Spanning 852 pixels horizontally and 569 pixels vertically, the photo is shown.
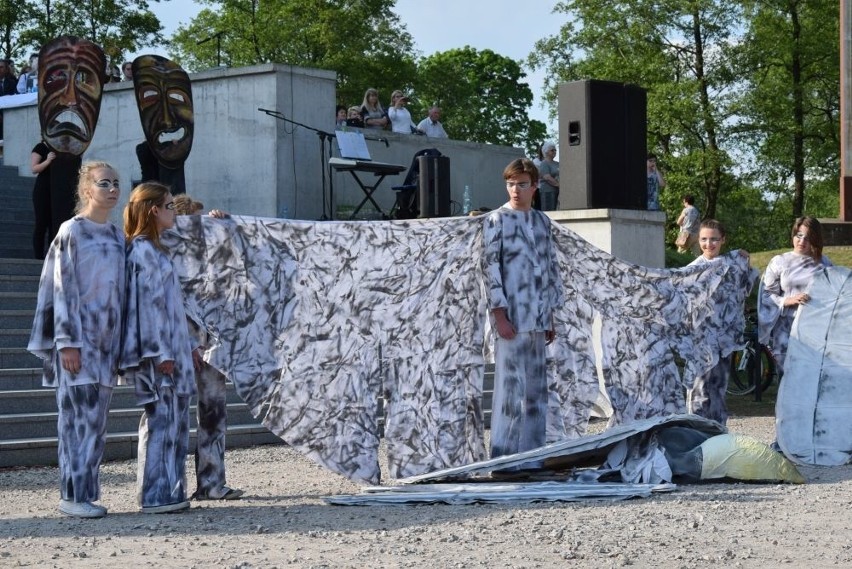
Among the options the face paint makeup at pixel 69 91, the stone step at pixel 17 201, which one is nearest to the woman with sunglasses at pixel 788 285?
the face paint makeup at pixel 69 91

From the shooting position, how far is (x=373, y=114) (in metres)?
24.1

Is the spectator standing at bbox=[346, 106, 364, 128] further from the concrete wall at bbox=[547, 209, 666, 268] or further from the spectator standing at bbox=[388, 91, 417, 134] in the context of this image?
the concrete wall at bbox=[547, 209, 666, 268]

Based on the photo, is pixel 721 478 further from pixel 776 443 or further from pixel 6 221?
pixel 6 221

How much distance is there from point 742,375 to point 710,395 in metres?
6.00

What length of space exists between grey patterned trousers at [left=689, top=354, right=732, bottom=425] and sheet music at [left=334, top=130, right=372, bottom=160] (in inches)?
421

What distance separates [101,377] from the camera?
307 inches

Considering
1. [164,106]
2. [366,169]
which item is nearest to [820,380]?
[164,106]

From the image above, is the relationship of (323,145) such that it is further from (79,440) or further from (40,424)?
(79,440)

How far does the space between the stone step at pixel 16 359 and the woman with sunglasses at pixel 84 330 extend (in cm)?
464

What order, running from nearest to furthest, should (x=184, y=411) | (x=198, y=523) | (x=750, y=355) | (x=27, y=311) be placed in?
1. (x=198, y=523)
2. (x=184, y=411)
3. (x=27, y=311)
4. (x=750, y=355)

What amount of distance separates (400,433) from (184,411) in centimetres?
167

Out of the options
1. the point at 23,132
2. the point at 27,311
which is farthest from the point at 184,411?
the point at 23,132

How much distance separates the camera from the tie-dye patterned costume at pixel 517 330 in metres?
9.17

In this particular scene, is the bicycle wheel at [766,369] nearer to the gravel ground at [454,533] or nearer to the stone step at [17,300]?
the gravel ground at [454,533]
